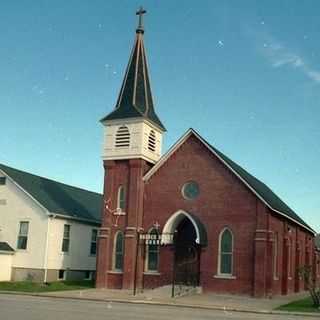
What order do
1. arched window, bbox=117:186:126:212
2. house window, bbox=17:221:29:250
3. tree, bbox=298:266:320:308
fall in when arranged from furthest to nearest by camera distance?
house window, bbox=17:221:29:250 → arched window, bbox=117:186:126:212 → tree, bbox=298:266:320:308

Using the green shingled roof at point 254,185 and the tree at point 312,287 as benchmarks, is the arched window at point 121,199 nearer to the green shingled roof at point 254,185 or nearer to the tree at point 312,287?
the green shingled roof at point 254,185

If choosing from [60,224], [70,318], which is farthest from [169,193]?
[70,318]

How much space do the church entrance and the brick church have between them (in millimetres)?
64

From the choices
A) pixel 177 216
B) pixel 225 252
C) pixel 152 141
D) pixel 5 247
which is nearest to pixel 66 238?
pixel 5 247

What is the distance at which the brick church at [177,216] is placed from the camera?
36219 millimetres

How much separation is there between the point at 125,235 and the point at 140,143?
6.02 metres

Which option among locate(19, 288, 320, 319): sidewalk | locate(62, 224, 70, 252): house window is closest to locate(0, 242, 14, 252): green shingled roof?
locate(62, 224, 70, 252): house window

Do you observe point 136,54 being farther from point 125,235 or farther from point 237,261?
point 237,261

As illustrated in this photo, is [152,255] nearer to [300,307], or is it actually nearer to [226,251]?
[226,251]

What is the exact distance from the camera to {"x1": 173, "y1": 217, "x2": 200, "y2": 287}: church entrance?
37644 millimetres

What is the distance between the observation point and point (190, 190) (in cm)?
3841

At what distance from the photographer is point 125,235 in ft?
127

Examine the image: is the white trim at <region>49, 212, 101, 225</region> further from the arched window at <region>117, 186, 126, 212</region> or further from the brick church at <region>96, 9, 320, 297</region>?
the arched window at <region>117, 186, 126, 212</region>

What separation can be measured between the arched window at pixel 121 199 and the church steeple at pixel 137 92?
4872 millimetres
